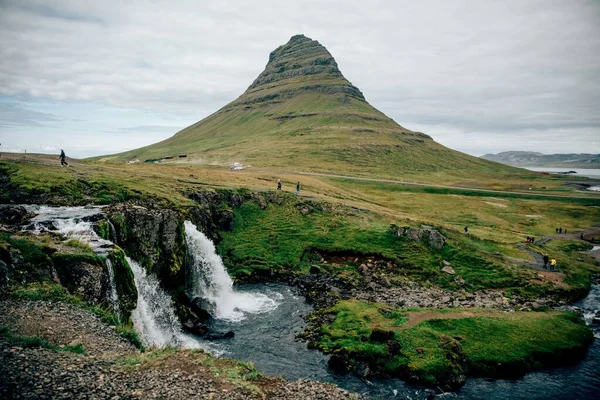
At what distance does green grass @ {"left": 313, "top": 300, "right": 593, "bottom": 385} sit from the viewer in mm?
34531

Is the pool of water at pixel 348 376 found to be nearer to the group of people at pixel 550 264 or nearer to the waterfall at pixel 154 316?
the waterfall at pixel 154 316

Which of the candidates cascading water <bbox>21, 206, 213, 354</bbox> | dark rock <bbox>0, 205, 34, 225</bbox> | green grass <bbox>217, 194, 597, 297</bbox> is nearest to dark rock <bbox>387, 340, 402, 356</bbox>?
cascading water <bbox>21, 206, 213, 354</bbox>

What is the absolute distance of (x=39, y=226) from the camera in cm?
3619

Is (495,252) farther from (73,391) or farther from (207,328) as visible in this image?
(73,391)

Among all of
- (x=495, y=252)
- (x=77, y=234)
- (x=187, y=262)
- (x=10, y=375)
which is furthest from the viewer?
(x=495, y=252)

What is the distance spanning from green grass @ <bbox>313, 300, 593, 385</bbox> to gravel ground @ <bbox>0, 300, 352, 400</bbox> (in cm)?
1115

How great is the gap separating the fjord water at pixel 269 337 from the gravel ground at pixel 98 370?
8.40 metres

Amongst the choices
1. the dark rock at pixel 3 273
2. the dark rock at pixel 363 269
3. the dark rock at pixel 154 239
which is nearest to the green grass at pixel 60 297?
the dark rock at pixel 3 273

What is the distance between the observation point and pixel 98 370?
19.8 metres

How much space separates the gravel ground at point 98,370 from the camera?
17.7 meters

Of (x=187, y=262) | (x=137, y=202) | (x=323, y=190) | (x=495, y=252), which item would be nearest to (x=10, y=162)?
(x=137, y=202)

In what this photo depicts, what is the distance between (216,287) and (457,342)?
31.1 metres

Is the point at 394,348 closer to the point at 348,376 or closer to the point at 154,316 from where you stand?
the point at 348,376

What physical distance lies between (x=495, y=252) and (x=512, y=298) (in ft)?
59.5
